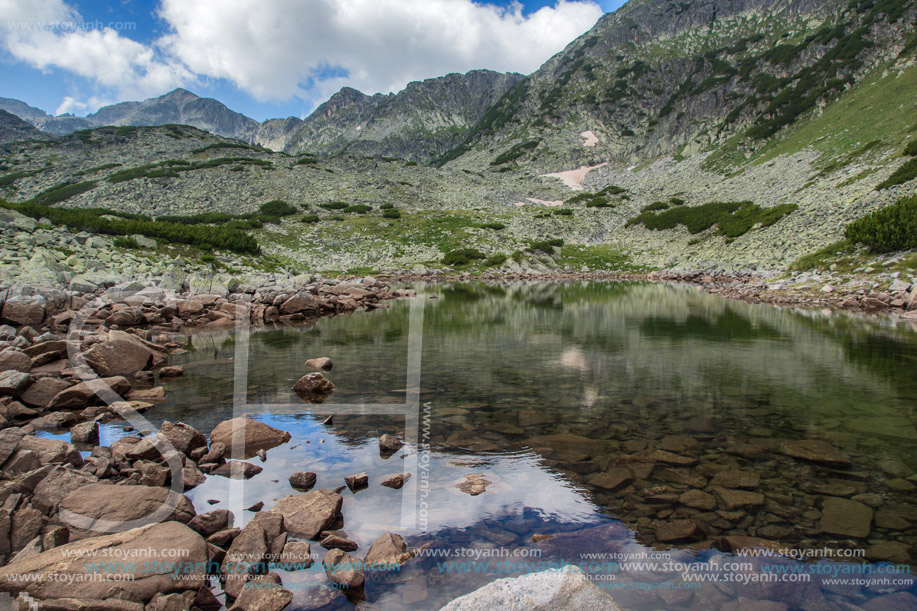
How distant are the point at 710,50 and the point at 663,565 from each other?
6836 inches

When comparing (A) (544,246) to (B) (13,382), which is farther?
(A) (544,246)

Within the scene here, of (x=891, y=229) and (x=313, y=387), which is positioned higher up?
(x=891, y=229)

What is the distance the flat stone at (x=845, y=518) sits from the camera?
16.2 ft

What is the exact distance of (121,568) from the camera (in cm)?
393

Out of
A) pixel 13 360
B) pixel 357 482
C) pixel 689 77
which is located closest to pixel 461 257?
pixel 13 360

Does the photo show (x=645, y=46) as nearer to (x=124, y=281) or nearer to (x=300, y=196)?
(x=300, y=196)

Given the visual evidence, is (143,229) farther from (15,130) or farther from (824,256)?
(15,130)

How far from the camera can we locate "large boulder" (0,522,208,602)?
366cm

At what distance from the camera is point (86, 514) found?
4832mm

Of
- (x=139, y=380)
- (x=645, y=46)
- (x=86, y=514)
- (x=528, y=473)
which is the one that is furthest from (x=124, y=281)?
(x=645, y=46)

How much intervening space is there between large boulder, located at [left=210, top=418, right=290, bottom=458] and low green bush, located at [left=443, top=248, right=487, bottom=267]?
5160cm

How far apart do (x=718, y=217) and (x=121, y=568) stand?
68.1 meters

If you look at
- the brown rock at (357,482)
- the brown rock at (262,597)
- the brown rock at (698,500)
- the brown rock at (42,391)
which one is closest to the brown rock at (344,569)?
the brown rock at (262,597)

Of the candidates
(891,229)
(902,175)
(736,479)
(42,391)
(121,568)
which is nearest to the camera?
(121,568)
